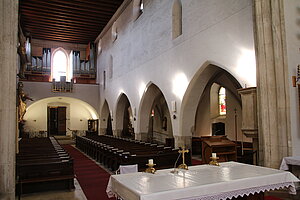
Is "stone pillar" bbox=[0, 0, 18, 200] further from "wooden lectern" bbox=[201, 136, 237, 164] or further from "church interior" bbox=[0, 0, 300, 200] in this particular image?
"wooden lectern" bbox=[201, 136, 237, 164]

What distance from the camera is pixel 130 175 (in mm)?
3449

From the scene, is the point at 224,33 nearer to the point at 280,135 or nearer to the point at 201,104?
the point at 280,135

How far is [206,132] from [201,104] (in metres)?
1.36

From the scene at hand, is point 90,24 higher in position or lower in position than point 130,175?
higher

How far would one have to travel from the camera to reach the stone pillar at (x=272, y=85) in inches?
200

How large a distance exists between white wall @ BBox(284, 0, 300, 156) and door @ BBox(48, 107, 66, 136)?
60.1 feet

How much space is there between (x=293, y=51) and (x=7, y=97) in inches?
203

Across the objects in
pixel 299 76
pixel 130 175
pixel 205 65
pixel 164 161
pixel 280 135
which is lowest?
pixel 164 161

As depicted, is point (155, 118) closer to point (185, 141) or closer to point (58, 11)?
point (185, 141)

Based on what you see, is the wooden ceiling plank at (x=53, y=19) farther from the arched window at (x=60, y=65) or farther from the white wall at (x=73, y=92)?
the arched window at (x=60, y=65)

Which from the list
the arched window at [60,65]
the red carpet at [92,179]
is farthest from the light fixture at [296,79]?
the arched window at [60,65]

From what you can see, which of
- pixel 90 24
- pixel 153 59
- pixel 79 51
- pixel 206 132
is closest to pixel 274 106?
pixel 153 59

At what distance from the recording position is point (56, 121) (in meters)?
20.7

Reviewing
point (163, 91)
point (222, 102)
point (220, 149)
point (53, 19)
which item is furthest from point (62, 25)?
point (220, 149)
